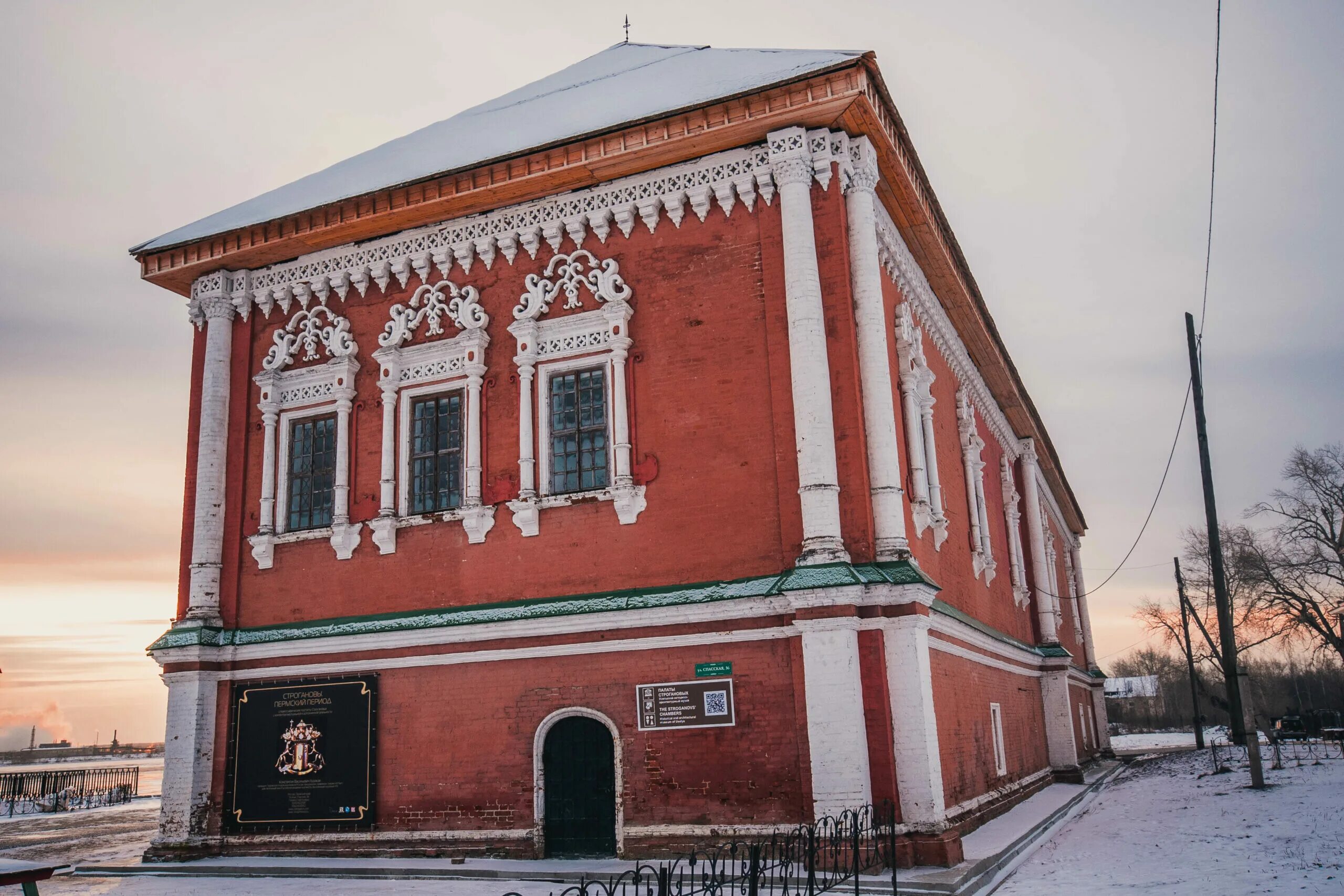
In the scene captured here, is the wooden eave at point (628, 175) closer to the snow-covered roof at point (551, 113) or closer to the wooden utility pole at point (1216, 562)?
the snow-covered roof at point (551, 113)

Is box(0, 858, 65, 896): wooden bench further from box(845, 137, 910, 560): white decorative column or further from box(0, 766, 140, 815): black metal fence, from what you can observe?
box(0, 766, 140, 815): black metal fence

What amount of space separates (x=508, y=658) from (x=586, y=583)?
1.51m

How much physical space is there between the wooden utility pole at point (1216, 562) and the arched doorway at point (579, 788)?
43.8 feet

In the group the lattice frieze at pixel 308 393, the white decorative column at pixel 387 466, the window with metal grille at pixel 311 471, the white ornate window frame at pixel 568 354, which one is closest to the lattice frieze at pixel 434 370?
the white decorative column at pixel 387 466

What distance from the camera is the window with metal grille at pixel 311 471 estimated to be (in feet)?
54.6

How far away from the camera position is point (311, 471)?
55.3 ft

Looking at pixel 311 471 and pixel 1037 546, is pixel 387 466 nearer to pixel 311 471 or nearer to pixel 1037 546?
pixel 311 471

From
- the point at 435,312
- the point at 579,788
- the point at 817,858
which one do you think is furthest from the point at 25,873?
the point at 435,312

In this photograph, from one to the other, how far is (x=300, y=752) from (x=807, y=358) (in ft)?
30.9

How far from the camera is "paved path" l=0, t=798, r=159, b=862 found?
16.4 m

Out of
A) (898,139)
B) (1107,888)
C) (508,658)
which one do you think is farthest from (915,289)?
(1107,888)

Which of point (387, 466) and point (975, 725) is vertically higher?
point (387, 466)

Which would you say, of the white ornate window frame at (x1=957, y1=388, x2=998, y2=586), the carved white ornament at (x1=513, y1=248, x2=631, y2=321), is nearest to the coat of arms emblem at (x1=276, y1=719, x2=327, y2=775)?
the carved white ornament at (x1=513, y1=248, x2=631, y2=321)

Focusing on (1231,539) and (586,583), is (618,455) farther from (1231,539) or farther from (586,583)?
(1231,539)
